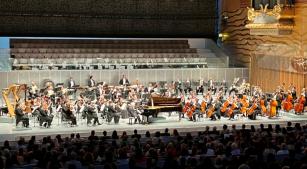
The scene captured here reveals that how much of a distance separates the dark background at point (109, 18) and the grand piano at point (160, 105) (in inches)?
432

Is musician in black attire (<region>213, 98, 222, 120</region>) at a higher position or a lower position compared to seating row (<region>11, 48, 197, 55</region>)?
lower

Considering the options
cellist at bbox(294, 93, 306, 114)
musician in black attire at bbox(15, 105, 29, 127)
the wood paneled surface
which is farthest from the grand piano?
the wood paneled surface

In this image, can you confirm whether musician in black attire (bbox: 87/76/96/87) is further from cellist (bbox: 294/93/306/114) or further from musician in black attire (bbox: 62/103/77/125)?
cellist (bbox: 294/93/306/114)

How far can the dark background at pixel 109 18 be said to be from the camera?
25094mm

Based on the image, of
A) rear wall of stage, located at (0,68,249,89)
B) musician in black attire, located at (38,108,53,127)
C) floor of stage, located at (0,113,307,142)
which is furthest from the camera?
rear wall of stage, located at (0,68,249,89)

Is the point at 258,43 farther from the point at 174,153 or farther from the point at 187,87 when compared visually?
the point at 174,153

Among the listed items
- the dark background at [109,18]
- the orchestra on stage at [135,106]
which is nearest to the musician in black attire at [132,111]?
the orchestra on stage at [135,106]

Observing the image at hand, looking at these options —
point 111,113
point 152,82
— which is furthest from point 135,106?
point 152,82

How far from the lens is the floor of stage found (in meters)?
15.0

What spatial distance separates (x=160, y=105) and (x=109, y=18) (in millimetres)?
11345

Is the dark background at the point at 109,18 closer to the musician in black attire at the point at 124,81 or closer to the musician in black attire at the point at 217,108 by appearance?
the musician in black attire at the point at 124,81

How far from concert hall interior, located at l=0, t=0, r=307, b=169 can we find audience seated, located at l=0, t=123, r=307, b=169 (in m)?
0.03

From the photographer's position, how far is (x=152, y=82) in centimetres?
2377

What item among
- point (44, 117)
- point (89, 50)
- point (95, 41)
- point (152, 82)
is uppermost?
point (95, 41)
